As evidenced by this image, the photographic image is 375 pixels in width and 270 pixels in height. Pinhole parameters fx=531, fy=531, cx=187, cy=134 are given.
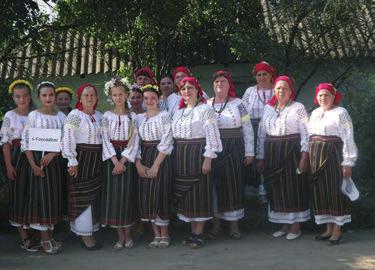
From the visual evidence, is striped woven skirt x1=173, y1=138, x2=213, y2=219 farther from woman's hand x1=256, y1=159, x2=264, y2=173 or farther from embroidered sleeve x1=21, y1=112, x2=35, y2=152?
A: embroidered sleeve x1=21, y1=112, x2=35, y2=152

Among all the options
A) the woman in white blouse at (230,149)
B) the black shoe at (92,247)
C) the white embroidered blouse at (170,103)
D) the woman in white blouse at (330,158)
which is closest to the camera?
the woman in white blouse at (330,158)

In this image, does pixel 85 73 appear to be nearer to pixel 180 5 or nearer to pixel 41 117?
pixel 180 5

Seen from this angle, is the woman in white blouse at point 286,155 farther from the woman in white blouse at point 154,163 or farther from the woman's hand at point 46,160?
the woman's hand at point 46,160

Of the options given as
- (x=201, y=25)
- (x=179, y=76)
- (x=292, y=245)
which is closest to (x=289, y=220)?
(x=292, y=245)

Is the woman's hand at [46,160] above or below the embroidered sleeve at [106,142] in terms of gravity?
below

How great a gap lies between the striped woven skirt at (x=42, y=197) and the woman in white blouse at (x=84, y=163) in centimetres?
18

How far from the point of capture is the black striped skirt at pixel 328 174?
17.3ft

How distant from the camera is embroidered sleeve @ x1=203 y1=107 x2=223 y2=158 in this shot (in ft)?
17.0

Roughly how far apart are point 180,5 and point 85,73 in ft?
17.7

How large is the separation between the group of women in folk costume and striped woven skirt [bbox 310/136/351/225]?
10mm

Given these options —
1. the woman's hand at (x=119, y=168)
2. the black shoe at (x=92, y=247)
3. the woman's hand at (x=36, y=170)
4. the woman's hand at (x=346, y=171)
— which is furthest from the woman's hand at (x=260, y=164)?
the woman's hand at (x=36, y=170)

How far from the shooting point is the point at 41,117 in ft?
17.1

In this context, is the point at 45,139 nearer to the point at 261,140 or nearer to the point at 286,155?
the point at 261,140

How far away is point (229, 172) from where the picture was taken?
5566 millimetres
